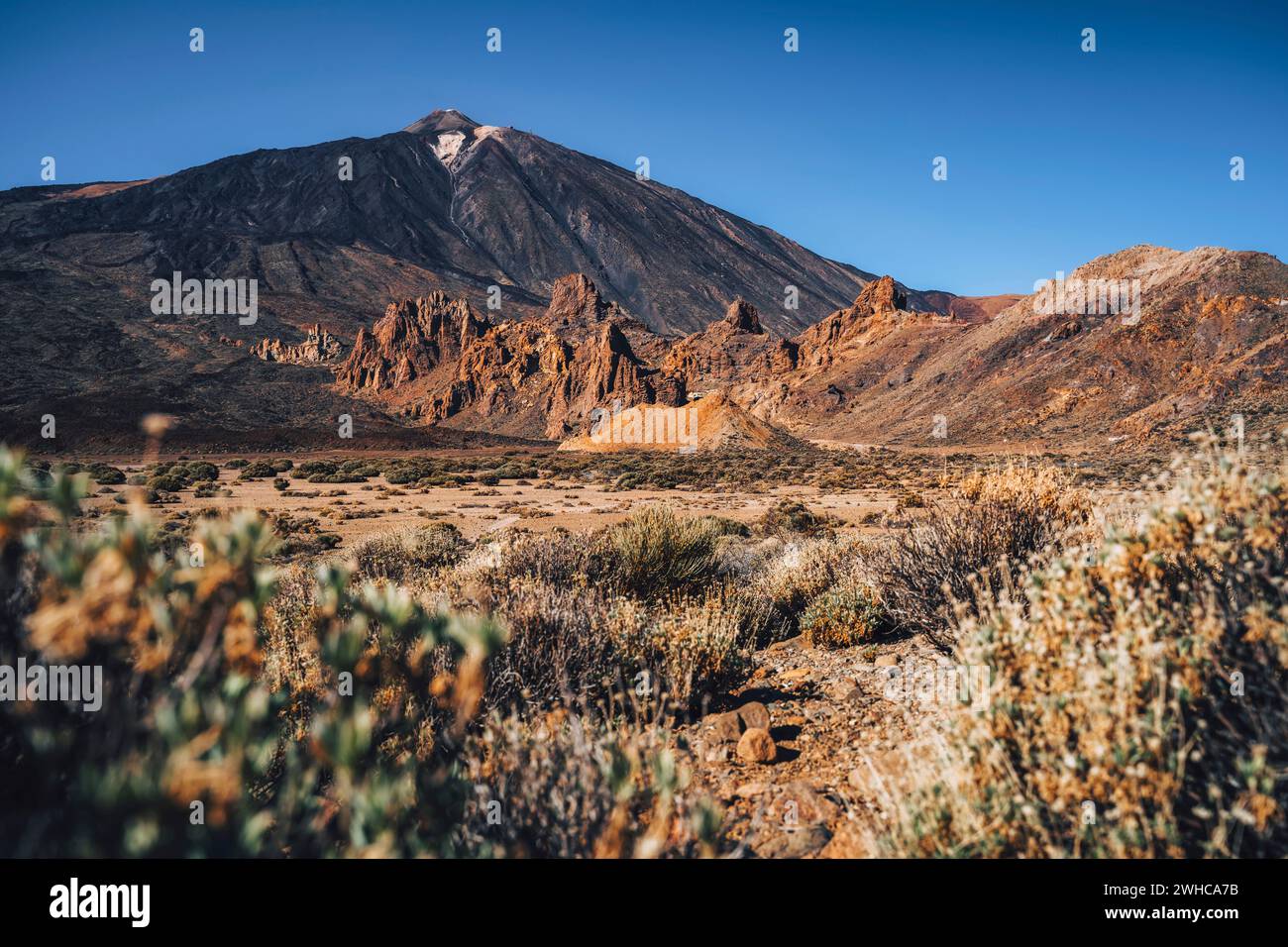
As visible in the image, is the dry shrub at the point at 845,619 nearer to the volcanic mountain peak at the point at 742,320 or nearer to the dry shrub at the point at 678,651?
the dry shrub at the point at 678,651

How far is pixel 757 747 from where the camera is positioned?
147 inches

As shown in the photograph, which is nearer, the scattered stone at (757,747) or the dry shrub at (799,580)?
the scattered stone at (757,747)

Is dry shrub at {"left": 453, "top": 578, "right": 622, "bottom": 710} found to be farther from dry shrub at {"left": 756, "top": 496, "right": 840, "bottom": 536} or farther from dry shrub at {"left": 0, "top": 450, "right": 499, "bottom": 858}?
dry shrub at {"left": 756, "top": 496, "right": 840, "bottom": 536}

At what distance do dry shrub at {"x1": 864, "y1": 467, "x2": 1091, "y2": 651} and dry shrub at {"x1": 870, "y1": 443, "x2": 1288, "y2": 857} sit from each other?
6.99 ft

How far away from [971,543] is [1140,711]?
3162mm

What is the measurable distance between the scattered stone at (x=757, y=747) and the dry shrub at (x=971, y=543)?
5.92 feet

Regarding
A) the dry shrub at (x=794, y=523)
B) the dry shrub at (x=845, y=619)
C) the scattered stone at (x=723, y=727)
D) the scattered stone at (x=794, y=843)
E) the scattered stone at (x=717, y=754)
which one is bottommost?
the scattered stone at (x=794, y=843)

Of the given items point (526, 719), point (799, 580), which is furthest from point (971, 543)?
point (526, 719)

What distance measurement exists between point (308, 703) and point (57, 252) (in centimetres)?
16316

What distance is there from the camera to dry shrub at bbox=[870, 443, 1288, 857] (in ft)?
7.02

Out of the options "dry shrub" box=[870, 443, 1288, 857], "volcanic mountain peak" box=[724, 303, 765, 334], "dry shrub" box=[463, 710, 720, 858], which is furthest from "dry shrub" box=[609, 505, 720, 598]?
"volcanic mountain peak" box=[724, 303, 765, 334]

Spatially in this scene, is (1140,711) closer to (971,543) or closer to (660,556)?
(971,543)

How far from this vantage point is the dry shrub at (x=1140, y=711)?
2.14m

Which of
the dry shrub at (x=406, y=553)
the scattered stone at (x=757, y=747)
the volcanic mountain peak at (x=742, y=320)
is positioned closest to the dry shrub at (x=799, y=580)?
the scattered stone at (x=757, y=747)
